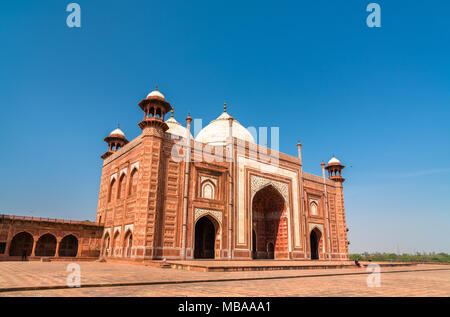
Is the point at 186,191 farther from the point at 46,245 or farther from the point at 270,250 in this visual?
the point at 46,245

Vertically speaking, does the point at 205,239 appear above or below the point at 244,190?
below

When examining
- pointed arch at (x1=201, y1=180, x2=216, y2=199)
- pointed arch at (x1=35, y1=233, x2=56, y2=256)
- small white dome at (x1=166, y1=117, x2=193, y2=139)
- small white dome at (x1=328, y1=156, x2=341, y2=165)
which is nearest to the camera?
pointed arch at (x1=201, y1=180, x2=216, y2=199)

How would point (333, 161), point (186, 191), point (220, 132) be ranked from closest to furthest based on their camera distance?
point (186, 191) < point (220, 132) < point (333, 161)

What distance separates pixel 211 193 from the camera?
67.8 feet

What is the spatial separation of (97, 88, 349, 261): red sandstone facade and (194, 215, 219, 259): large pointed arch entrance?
0.23 ft

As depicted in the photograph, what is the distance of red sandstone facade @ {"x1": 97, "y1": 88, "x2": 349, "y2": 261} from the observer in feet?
58.9

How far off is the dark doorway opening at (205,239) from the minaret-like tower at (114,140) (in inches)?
378

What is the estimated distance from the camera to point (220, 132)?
26.8 meters

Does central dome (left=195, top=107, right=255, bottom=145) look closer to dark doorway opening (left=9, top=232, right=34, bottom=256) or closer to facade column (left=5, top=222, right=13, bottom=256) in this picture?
dark doorway opening (left=9, top=232, right=34, bottom=256)

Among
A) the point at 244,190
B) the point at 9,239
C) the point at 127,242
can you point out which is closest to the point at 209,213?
the point at 244,190

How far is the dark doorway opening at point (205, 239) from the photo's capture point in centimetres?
2197

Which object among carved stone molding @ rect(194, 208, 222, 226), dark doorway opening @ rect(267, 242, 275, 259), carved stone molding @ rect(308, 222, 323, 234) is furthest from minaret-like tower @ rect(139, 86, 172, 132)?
carved stone molding @ rect(308, 222, 323, 234)

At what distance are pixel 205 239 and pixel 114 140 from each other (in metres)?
11.3
